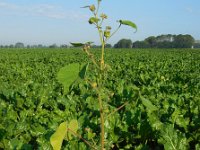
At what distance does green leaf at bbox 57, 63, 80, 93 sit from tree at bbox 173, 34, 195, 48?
10508 centimetres

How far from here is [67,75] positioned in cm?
148

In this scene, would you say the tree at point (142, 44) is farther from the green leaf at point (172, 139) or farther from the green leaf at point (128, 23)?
the green leaf at point (128, 23)

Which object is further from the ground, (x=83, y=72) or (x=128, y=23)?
(x=128, y=23)

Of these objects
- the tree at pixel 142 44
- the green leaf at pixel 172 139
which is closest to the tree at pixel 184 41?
the tree at pixel 142 44

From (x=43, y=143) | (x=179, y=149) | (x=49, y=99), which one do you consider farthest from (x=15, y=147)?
(x=49, y=99)

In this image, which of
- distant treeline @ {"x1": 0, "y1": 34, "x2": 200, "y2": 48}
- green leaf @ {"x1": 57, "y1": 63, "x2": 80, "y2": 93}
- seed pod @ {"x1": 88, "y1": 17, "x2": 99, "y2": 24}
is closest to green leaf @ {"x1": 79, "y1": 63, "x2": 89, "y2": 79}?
green leaf @ {"x1": 57, "y1": 63, "x2": 80, "y2": 93}

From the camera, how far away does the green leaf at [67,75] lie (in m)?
1.46

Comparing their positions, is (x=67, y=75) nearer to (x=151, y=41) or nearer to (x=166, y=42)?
(x=166, y=42)

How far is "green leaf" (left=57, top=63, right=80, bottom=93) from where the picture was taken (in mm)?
1457

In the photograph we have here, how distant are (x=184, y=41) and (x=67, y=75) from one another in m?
108

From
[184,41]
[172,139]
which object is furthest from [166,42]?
[172,139]

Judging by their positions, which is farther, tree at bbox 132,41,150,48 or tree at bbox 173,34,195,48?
tree at bbox 132,41,150,48

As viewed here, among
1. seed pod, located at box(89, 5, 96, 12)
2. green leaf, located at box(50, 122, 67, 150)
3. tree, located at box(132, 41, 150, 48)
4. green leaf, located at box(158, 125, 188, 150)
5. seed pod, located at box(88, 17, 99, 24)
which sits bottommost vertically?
tree, located at box(132, 41, 150, 48)

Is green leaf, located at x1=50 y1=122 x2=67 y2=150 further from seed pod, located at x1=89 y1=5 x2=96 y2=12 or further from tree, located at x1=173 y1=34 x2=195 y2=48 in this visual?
tree, located at x1=173 y1=34 x2=195 y2=48
